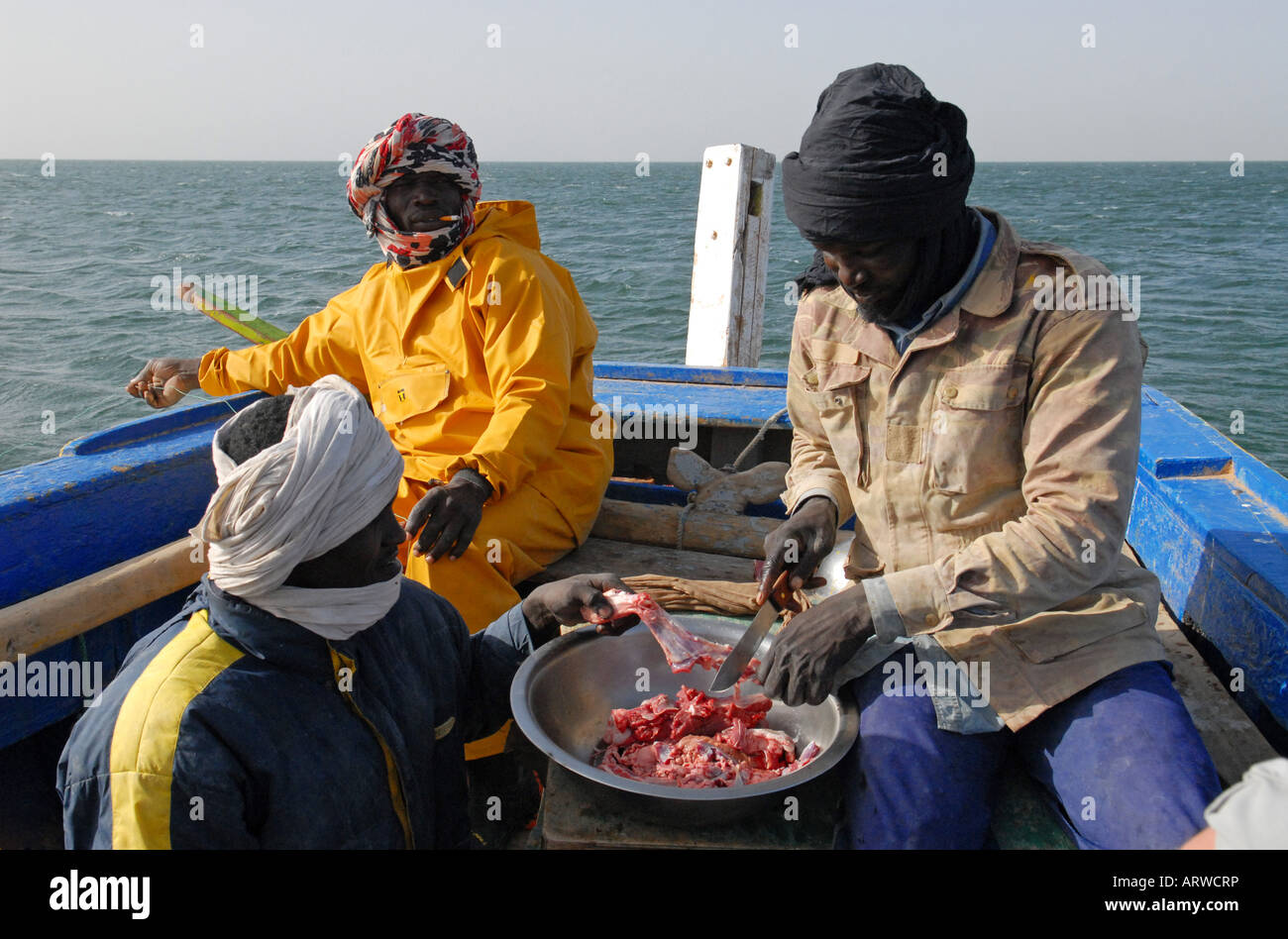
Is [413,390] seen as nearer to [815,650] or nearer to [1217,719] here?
[815,650]

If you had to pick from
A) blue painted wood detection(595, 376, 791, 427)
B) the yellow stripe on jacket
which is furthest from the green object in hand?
the yellow stripe on jacket

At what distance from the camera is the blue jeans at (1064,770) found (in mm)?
2023

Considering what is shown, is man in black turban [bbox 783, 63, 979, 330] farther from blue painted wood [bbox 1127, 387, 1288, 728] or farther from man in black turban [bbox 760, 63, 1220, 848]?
blue painted wood [bbox 1127, 387, 1288, 728]

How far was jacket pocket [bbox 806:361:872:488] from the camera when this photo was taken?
259cm

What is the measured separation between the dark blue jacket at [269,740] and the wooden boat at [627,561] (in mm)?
358

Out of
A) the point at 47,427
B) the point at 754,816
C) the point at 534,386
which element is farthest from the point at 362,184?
the point at 47,427

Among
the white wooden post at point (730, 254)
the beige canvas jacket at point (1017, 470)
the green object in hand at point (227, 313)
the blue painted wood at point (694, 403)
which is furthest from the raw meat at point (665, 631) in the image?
the white wooden post at point (730, 254)

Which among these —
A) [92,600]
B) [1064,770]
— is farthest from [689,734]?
[92,600]

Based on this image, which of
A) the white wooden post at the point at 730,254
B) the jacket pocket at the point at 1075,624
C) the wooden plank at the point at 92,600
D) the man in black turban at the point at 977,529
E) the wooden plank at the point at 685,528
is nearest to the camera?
the man in black turban at the point at 977,529

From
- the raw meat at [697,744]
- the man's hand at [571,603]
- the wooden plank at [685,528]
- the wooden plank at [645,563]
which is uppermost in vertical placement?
the man's hand at [571,603]

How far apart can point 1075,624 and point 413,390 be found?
8.34 ft

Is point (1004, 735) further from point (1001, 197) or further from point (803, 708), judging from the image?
point (1001, 197)

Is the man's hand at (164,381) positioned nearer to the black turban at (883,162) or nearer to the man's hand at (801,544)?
the man's hand at (801,544)

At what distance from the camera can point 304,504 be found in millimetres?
1835
